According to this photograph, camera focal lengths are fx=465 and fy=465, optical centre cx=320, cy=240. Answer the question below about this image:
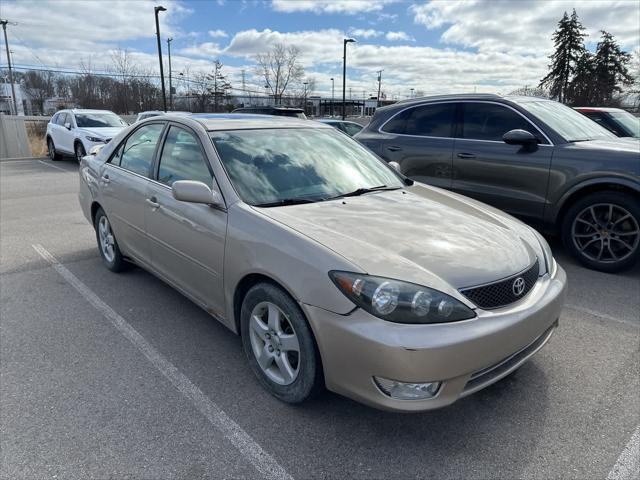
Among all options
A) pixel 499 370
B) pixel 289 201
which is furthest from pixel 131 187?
pixel 499 370

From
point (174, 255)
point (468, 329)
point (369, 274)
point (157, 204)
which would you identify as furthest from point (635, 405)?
point (157, 204)

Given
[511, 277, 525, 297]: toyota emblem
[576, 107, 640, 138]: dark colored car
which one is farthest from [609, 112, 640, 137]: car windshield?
[511, 277, 525, 297]: toyota emblem

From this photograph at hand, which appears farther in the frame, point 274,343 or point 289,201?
point 289,201

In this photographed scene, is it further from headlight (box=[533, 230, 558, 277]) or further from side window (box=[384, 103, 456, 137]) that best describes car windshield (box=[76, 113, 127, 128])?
headlight (box=[533, 230, 558, 277])

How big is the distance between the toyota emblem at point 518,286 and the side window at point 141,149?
9.66 feet

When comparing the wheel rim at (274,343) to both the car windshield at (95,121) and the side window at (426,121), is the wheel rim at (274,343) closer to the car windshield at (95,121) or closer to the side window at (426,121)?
the side window at (426,121)

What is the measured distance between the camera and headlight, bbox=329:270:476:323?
2141mm

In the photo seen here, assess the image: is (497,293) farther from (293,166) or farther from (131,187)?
(131,187)

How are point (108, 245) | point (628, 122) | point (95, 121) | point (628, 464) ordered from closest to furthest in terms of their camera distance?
point (628, 464) < point (108, 245) < point (628, 122) < point (95, 121)

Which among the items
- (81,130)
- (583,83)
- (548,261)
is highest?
(583,83)

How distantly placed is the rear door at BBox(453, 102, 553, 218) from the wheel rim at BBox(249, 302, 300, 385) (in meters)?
3.81

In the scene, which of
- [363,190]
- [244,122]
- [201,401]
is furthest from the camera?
[244,122]

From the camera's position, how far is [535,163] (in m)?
5.16

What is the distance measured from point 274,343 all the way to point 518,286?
1370 mm
